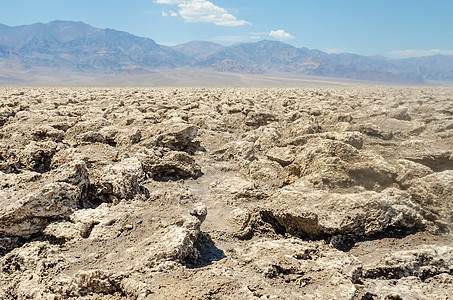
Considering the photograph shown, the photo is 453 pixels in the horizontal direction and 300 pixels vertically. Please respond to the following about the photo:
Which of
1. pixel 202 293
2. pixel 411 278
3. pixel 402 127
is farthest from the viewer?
pixel 402 127

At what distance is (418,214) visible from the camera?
3074mm

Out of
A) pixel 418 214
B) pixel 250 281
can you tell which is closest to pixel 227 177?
pixel 418 214

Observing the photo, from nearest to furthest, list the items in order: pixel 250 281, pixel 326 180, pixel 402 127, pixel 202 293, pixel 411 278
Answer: pixel 202 293
pixel 250 281
pixel 411 278
pixel 326 180
pixel 402 127

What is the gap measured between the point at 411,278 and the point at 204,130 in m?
6.28

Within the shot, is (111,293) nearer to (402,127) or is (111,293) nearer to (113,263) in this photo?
(113,263)

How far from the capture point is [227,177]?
5477 millimetres

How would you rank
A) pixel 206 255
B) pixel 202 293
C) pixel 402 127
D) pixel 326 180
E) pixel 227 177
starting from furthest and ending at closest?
pixel 402 127 < pixel 227 177 < pixel 326 180 < pixel 206 255 < pixel 202 293

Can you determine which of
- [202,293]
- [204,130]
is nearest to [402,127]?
[204,130]

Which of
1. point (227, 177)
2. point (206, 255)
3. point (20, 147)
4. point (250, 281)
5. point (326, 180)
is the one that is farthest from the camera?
point (227, 177)

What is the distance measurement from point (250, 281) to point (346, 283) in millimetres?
590

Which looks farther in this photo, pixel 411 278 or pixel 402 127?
pixel 402 127

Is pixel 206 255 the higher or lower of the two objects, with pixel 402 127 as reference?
lower

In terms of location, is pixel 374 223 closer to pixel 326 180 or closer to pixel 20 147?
pixel 326 180

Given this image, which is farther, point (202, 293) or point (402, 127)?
point (402, 127)
